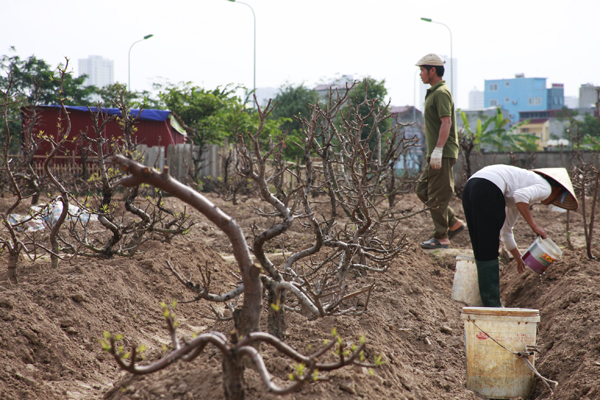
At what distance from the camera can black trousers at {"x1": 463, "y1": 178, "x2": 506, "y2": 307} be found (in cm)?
401

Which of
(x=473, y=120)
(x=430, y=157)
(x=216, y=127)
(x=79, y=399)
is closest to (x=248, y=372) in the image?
(x=79, y=399)

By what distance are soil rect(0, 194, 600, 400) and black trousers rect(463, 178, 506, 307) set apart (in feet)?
1.31

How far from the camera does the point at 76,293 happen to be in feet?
12.1

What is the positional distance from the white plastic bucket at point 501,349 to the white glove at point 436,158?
2.77 m

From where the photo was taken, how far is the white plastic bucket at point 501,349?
3.03 m

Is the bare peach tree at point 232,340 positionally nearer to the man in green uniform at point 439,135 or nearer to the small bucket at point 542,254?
the small bucket at point 542,254

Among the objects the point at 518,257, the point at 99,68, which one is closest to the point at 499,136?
Result: the point at 518,257

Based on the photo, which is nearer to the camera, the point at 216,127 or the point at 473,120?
the point at 216,127

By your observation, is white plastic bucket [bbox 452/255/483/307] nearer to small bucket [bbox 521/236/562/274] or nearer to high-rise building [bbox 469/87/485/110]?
small bucket [bbox 521/236/562/274]

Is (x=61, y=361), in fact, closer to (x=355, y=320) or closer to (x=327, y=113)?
(x=355, y=320)

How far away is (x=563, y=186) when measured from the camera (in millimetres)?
3961

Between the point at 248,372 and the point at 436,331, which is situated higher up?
the point at 248,372

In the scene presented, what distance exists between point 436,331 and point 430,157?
8.24 ft

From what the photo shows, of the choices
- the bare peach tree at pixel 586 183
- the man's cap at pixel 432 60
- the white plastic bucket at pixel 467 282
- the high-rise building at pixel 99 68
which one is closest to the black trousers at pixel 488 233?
the white plastic bucket at pixel 467 282
